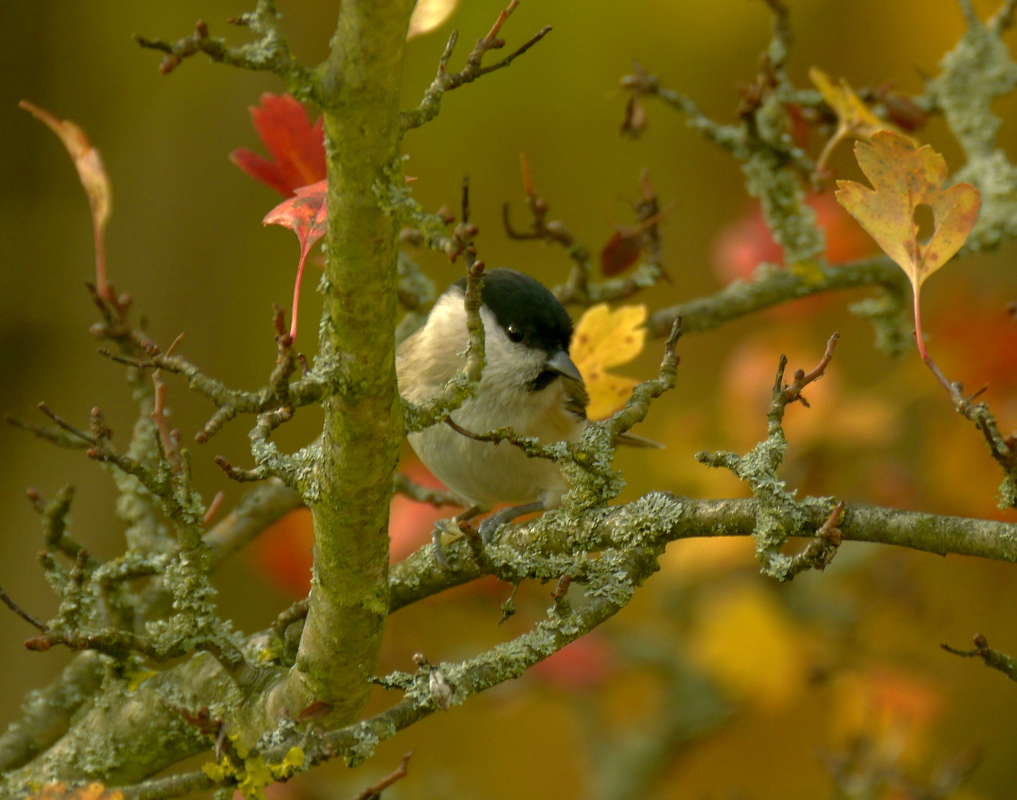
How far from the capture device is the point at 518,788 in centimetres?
292

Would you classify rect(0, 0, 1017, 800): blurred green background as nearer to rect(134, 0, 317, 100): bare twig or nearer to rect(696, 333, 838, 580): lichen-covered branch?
rect(696, 333, 838, 580): lichen-covered branch

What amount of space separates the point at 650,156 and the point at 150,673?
2.52 m

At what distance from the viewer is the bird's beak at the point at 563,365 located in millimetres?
1631

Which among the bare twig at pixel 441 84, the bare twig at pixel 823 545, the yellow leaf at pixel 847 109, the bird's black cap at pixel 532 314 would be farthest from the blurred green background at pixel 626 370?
the bare twig at pixel 441 84

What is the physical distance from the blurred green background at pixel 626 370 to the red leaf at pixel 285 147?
35.1 inches

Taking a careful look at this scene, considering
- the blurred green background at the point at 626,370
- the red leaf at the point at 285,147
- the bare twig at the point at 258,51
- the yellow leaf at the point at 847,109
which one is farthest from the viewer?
the blurred green background at the point at 626,370

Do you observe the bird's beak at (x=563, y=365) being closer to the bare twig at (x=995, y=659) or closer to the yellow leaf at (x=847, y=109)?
the yellow leaf at (x=847, y=109)

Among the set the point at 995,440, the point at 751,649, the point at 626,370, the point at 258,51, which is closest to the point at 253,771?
the point at 258,51

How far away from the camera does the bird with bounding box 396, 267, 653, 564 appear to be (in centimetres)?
174

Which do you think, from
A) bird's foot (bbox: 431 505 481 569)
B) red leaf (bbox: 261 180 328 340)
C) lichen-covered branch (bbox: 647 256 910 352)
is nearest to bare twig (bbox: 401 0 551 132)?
red leaf (bbox: 261 180 328 340)

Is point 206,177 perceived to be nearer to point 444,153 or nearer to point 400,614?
point 444,153

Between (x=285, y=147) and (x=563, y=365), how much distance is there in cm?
64

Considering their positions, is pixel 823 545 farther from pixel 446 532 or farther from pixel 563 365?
pixel 563 365

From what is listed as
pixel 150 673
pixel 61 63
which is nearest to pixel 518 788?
pixel 150 673
